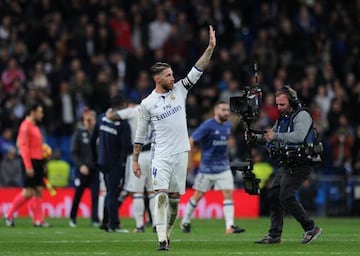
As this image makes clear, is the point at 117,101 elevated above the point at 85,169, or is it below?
above

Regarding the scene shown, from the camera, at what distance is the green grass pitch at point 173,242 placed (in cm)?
1523

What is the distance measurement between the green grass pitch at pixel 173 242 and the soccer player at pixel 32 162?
466 mm

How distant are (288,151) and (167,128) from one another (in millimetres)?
2014

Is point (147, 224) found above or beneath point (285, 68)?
beneath

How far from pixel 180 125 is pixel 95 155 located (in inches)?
243

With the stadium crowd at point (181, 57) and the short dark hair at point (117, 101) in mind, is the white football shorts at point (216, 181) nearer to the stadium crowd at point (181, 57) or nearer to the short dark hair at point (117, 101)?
the short dark hair at point (117, 101)

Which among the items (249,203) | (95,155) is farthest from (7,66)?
(95,155)

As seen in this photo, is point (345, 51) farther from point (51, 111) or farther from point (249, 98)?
point (249, 98)

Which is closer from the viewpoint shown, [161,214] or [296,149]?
[161,214]

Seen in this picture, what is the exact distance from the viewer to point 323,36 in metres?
34.1

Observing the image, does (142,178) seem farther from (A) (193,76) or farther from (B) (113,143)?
(A) (193,76)

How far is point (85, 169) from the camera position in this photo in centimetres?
2341

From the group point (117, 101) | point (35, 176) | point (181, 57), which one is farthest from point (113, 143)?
point (181, 57)

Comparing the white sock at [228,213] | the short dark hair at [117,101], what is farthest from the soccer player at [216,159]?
the short dark hair at [117,101]
